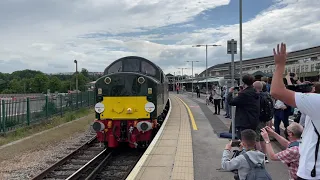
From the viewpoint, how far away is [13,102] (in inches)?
600

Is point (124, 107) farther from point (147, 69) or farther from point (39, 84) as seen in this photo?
point (39, 84)

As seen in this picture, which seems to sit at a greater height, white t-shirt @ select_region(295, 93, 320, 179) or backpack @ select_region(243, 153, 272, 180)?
white t-shirt @ select_region(295, 93, 320, 179)

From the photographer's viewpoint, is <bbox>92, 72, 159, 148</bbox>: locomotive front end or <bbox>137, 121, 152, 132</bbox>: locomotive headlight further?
<bbox>92, 72, 159, 148</bbox>: locomotive front end

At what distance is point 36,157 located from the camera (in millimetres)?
10820

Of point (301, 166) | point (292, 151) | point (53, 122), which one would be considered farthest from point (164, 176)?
point (53, 122)

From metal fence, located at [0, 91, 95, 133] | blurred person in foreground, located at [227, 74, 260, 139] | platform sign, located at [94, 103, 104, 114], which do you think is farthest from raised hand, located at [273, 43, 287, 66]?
metal fence, located at [0, 91, 95, 133]

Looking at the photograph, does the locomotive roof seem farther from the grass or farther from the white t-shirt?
the white t-shirt

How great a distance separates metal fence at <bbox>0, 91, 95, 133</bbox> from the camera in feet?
47.6

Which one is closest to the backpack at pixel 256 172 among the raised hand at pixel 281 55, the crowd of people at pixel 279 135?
the crowd of people at pixel 279 135

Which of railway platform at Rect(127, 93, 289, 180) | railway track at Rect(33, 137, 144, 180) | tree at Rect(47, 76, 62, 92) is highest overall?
tree at Rect(47, 76, 62, 92)

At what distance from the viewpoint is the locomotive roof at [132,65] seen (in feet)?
39.1

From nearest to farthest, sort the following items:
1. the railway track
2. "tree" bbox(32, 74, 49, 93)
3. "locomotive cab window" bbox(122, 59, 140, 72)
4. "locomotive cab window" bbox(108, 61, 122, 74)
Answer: the railway track, "locomotive cab window" bbox(122, 59, 140, 72), "locomotive cab window" bbox(108, 61, 122, 74), "tree" bbox(32, 74, 49, 93)

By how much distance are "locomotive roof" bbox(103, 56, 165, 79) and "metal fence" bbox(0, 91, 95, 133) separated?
219 inches

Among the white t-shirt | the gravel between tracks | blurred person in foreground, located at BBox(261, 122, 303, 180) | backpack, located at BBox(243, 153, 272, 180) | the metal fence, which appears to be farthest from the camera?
the metal fence
